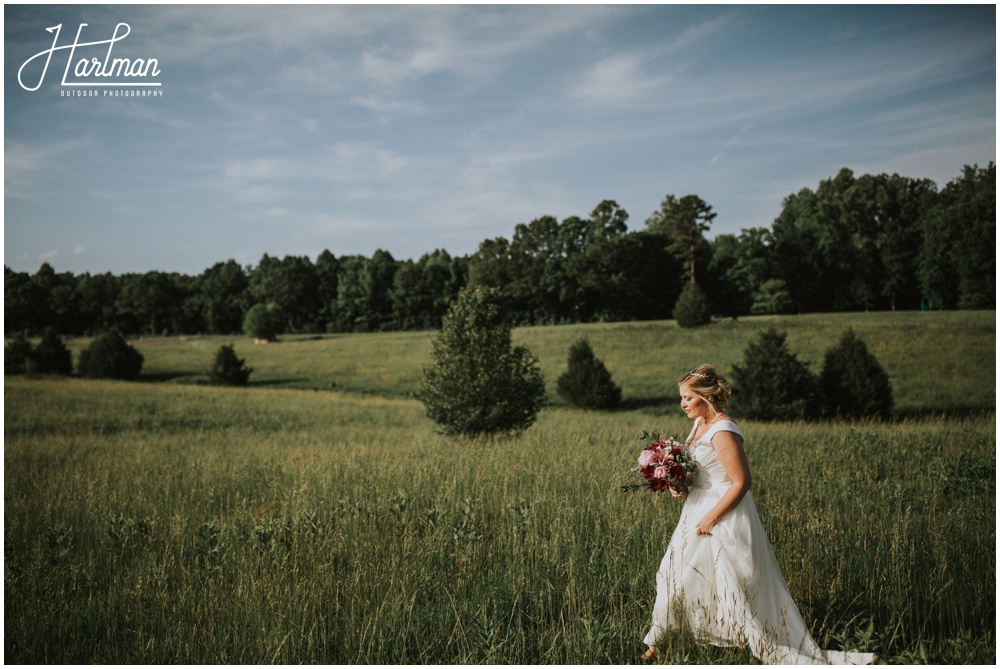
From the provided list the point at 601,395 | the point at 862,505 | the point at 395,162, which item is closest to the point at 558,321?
the point at 601,395

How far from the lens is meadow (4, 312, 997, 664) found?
12.1 ft

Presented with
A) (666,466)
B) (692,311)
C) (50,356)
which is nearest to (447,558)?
(666,466)

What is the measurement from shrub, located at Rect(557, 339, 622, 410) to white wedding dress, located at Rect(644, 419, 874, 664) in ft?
68.2

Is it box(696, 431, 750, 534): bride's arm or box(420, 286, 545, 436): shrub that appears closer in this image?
box(696, 431, 750, 534): bride's arm

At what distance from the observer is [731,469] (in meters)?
3.26

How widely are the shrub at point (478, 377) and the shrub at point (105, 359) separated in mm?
30153

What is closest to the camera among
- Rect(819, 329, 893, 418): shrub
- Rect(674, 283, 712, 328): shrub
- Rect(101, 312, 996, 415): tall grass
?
Rect(819, 329, 893, 418): shrub

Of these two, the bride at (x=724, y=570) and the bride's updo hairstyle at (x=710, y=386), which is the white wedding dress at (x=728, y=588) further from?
the bride's updo hairstyle at (x=710, y=386)

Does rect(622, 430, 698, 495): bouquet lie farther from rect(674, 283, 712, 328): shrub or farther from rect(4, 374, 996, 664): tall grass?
rect(674, 283, 712, 328): shrub

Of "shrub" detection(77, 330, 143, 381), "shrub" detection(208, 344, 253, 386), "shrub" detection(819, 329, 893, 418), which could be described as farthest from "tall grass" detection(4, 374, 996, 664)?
"shrub" detection(77, 330, 143, 381)

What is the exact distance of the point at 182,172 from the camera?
10.0 meters

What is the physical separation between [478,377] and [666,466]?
9117 millimetres

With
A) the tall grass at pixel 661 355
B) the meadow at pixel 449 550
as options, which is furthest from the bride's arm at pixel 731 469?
the tall grass at pixel 661 355

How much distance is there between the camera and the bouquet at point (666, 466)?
340 centimetres
